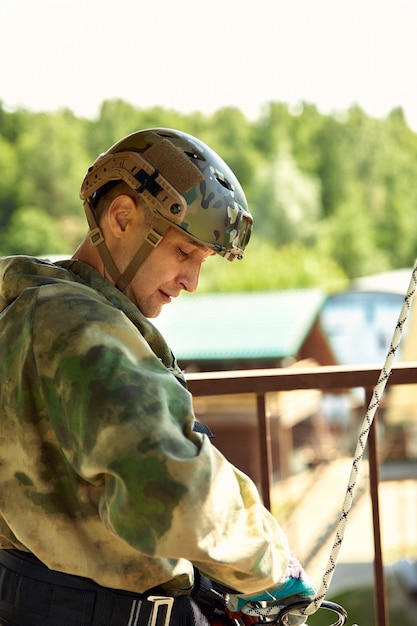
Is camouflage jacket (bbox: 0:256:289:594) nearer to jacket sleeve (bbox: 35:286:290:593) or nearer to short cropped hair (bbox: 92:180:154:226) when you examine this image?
jacket sleeve (bbox: 35:286:290:593)

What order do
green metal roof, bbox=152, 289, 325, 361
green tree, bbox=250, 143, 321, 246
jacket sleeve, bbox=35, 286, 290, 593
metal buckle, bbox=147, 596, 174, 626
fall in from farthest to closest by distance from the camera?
green tree, bbox=250, 143, 321, 246 → green metal roof, bbox=152, 289, 325, 361 → metal buckle, bbox=147, 596, 174, 626 → jacket sleeve, bbox=35, 286, 290, 593

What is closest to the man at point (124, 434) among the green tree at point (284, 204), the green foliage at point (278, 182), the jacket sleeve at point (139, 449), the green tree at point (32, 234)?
the jacket sleeve at point (139, 449)

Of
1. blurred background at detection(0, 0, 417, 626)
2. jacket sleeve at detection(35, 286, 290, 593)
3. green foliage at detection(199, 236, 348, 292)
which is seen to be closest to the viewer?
jacket sleeve at detection(35, 286, 290, 593)

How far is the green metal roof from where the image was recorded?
89.8ft

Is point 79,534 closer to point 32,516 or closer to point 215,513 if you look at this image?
point 32,516

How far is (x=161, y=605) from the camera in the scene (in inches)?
49.7

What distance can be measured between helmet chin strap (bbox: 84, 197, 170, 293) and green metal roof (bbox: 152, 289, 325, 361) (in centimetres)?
2456

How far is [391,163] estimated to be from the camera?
6053 centimetres

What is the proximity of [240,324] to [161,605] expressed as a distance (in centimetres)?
2796

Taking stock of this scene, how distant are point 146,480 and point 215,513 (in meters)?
0.10

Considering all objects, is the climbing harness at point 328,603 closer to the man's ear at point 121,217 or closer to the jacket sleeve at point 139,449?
the jacket sleeve at point 139,449

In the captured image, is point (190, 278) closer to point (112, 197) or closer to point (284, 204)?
point (112, 197)

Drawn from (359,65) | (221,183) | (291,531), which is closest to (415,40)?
(359,65)

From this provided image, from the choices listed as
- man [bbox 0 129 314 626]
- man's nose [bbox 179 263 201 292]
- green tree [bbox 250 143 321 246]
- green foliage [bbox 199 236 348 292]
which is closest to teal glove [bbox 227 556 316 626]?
man [bbox 0 129 314 626]
